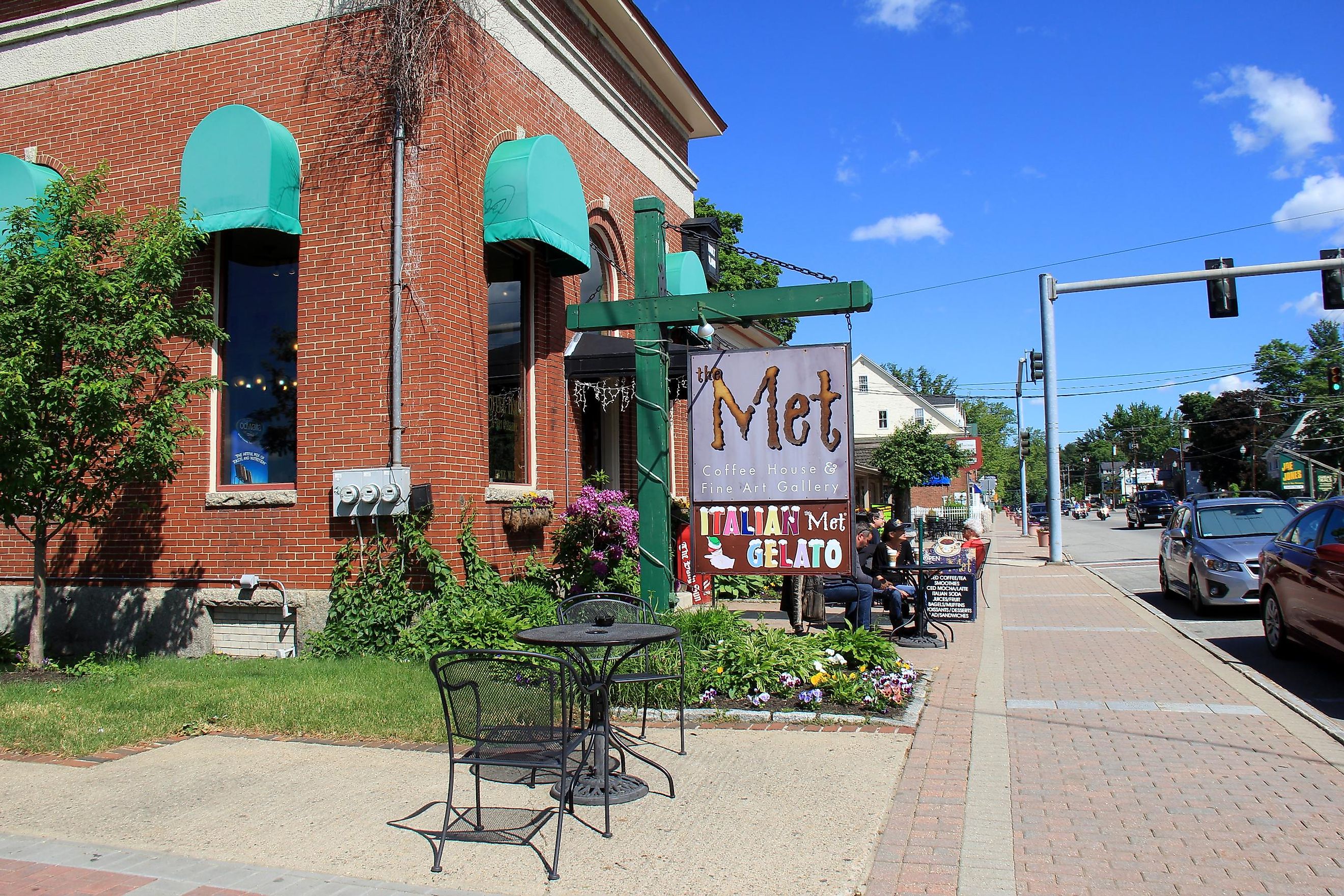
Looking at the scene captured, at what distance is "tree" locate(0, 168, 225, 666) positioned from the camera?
26.5 ft

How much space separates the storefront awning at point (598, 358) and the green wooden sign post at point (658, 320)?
2.66 metres

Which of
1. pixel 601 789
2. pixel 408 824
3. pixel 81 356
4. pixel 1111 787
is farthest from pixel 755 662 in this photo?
pixel 81 356

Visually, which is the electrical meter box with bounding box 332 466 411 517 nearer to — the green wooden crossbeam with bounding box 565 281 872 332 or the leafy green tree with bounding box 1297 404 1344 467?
A: the green wooden crossbeam with bounding box 565 281 872 332

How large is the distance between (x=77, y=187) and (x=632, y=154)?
26.2ft

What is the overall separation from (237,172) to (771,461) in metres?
6.16

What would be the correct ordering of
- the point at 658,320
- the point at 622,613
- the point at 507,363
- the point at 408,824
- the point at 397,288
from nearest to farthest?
the point at 408,824 < the point at 622,613 < the point at 658,320 < the point at 397,288 < the point at 507,363

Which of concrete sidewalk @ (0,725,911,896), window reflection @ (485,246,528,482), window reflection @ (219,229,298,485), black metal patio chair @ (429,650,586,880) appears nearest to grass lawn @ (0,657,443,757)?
concrete sidewalk @ (0,725,911,896)

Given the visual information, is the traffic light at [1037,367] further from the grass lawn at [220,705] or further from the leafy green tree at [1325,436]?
the leafy green tree at [1325,436]

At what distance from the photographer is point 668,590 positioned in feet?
28.4

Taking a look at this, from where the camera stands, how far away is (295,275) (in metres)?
10.6

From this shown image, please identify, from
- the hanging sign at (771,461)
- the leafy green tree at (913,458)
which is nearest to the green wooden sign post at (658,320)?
the hanging sign at (771,461)

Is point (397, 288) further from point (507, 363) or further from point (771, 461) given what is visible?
point (771, 461)

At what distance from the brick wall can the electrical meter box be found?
22 cm

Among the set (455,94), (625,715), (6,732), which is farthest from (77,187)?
(625,715)
